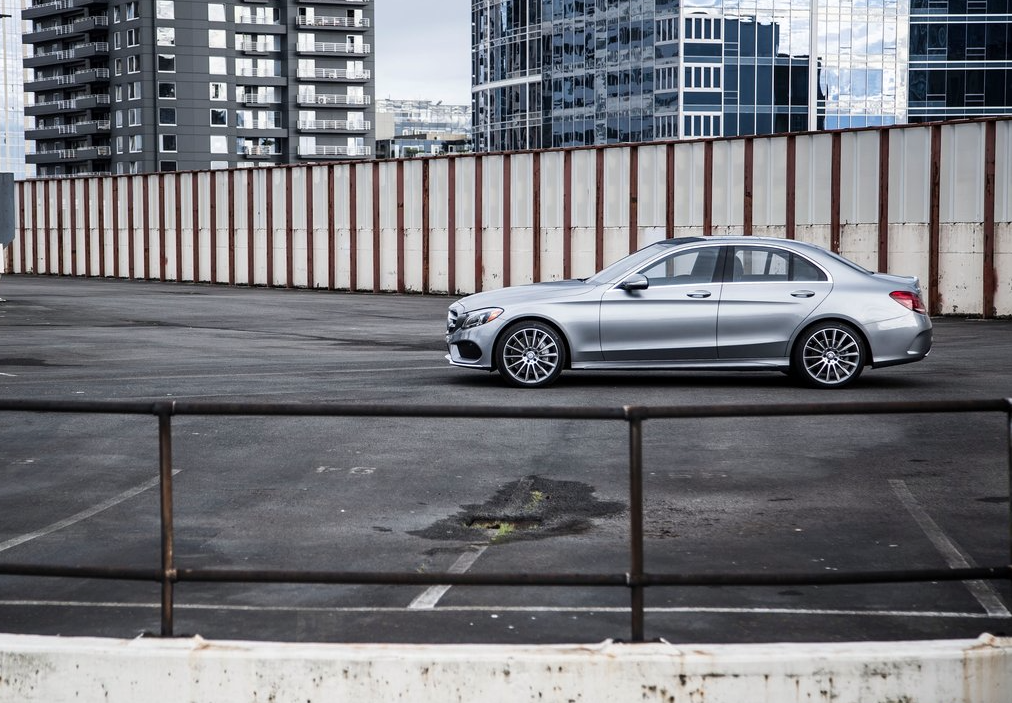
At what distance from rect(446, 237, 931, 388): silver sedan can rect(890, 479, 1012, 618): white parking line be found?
6.10 m

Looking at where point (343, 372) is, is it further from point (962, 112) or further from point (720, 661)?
point (962, 112)

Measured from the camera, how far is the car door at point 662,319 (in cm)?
1445

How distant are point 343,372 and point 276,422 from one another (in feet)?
34.5

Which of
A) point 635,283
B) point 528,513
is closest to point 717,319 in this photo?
point 635,283

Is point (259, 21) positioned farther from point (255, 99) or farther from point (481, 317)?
point (481, 317)

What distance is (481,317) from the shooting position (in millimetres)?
14578

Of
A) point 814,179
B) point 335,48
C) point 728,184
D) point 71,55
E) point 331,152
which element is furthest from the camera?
point 331,152

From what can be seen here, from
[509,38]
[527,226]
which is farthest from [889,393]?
[509,38]

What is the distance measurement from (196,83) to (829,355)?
409ft

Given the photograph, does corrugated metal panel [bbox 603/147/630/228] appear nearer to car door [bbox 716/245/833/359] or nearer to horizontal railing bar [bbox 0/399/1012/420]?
car door [bbox 716/245/833/359]

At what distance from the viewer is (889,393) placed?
45.7ft

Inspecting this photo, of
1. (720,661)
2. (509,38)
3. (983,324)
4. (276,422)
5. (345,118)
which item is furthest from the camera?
(345,118)

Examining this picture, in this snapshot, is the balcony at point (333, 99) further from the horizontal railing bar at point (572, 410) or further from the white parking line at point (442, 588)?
the horizontal railing bar at point (572, 410)

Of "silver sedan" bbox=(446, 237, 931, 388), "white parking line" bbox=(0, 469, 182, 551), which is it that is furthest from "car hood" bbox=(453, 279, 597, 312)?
"white parking line" bbox=(0, 469, 182, 551)
